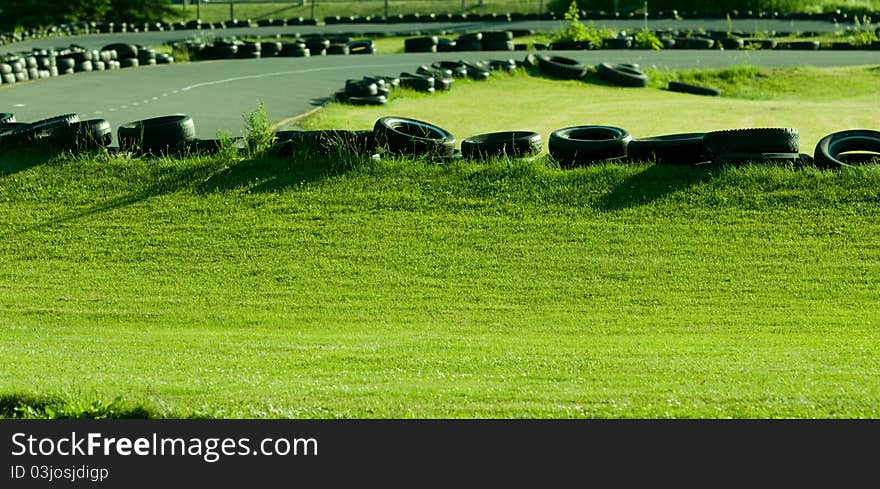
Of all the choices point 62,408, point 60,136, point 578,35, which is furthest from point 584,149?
point 578,35

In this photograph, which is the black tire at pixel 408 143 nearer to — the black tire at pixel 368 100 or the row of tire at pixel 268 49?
the black tire at pixel 368 100

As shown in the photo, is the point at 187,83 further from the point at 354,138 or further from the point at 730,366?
the point at 730,366

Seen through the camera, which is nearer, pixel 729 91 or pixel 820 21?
pixel 729 91

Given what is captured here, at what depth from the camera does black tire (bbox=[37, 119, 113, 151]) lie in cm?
1441

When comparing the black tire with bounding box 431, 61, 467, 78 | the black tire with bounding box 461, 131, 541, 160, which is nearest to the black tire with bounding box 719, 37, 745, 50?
the black tire with bounding box 431, 61, 467, 78

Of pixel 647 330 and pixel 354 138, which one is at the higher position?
pixel 354 138

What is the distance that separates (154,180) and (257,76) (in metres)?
13.6

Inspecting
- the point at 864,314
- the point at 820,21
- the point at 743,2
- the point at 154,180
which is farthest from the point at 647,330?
the point at 743,2

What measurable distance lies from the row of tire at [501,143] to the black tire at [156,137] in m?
0.01

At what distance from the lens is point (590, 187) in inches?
512

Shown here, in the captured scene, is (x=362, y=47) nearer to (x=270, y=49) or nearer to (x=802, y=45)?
(x=270, y=49)

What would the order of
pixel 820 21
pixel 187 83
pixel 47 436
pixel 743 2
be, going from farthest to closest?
1. pixel 743 2
2. pixel 820 21
3. pixel 187 83
4. pixel 47 436

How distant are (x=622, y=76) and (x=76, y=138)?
50.2ft

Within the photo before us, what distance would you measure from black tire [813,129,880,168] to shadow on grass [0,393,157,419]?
9.41 m
